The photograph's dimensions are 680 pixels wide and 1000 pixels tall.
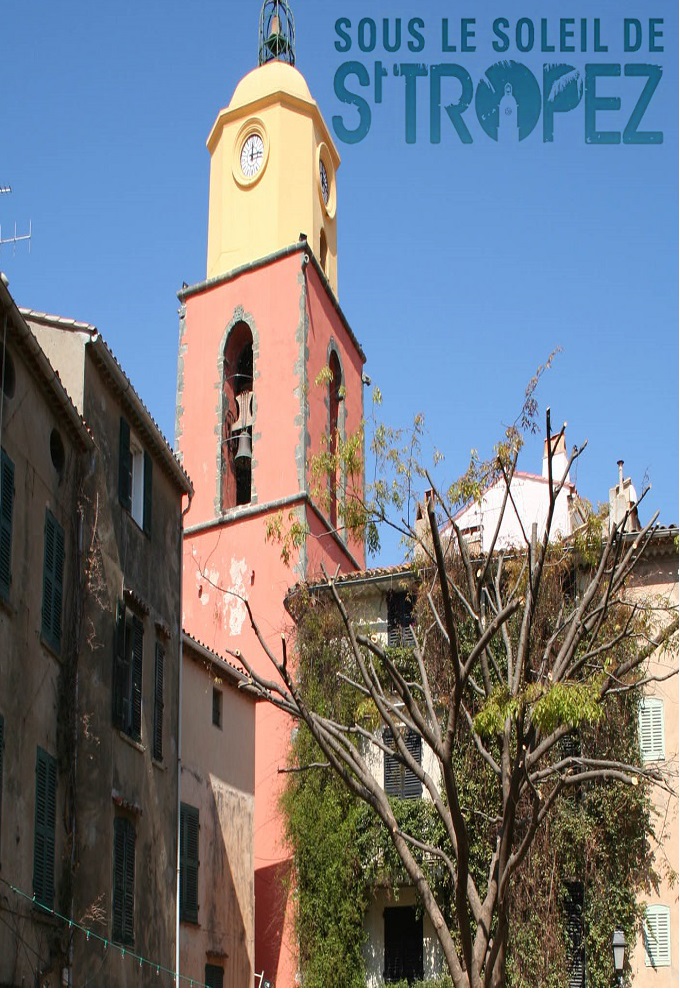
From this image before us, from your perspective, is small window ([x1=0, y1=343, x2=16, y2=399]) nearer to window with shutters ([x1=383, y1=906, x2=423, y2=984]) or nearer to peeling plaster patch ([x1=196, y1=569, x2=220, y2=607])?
window with shutters ([x1=383, y1=906, x2=423, y2=984])

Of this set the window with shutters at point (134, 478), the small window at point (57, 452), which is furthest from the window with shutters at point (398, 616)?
the small window at point (57, 452)

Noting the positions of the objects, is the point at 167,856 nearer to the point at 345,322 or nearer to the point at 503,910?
the point at 503,910

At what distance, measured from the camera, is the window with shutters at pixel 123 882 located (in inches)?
713

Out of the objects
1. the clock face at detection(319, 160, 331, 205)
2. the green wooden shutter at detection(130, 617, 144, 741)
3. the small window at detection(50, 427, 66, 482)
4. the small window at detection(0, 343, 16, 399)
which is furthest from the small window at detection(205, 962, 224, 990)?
the clock face at detection(319, 160, 331, 205)

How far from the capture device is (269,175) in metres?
38.8

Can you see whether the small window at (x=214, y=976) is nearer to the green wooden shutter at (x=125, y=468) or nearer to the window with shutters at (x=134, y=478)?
the window with shutters at (x=134, y=478)

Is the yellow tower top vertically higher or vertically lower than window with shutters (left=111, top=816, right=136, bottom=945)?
higher

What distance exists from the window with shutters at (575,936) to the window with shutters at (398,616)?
592 centimetres

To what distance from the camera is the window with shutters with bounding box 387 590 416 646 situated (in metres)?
28.8

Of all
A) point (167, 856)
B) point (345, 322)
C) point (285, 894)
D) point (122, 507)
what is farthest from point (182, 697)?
point (345, 322)

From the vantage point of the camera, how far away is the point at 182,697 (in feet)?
77.7

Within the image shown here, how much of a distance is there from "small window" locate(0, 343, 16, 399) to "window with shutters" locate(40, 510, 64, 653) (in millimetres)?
1713

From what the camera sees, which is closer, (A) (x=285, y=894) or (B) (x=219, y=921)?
(B) (x=219, y=921)

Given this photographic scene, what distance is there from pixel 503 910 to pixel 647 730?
12.4 m
